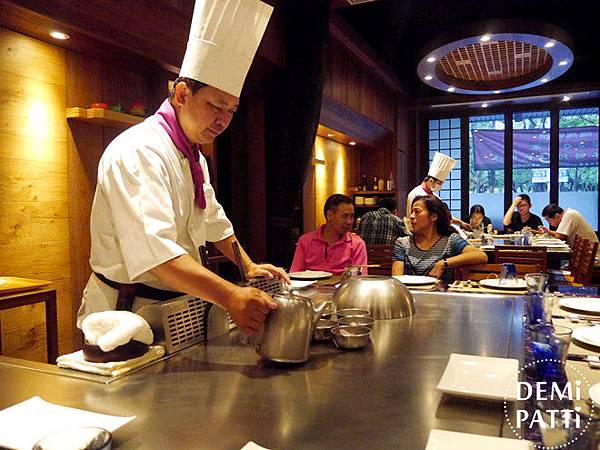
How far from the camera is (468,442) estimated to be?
29.6 inches

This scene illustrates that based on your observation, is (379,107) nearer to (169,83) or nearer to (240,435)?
(169,83)

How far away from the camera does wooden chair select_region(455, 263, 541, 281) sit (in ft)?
10.00

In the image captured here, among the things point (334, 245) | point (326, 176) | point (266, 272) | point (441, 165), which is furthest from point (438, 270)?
point (326, 176)

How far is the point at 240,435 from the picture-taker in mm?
798

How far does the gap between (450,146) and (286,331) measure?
9076 mm

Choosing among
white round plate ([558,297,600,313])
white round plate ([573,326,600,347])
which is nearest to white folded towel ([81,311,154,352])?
white round plate ([573,326,600,347])

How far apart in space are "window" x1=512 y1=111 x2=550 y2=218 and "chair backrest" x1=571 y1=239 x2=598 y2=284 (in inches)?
190

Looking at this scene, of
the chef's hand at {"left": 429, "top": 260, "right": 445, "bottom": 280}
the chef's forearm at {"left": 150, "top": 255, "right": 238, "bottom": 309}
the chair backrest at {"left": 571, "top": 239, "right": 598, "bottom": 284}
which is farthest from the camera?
the chair backrest at {"left": 571, "top": 239, "right": 598, "bottom": 284}

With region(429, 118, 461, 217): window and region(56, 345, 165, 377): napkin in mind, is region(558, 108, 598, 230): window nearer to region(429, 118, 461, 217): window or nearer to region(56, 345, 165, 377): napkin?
region(429, 118, 461, 217): window

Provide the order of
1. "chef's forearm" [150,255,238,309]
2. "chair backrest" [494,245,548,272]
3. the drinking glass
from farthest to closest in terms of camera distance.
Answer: "chair backrest" [494,245,548,272] → "chef's forearm" [150,255,238,309] → the drinking glass

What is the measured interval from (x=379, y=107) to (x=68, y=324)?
222 inches

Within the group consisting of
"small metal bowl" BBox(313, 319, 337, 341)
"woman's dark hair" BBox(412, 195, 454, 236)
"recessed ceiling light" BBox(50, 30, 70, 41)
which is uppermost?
"recessed ceiling light" BBox(50, 30, 70, 41)

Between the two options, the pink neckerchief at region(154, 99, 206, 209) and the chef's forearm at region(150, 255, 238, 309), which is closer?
the chef's forearm at region(150, 255, 238, 309)

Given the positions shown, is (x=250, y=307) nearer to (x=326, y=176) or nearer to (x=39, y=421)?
(x=39, y=421)
